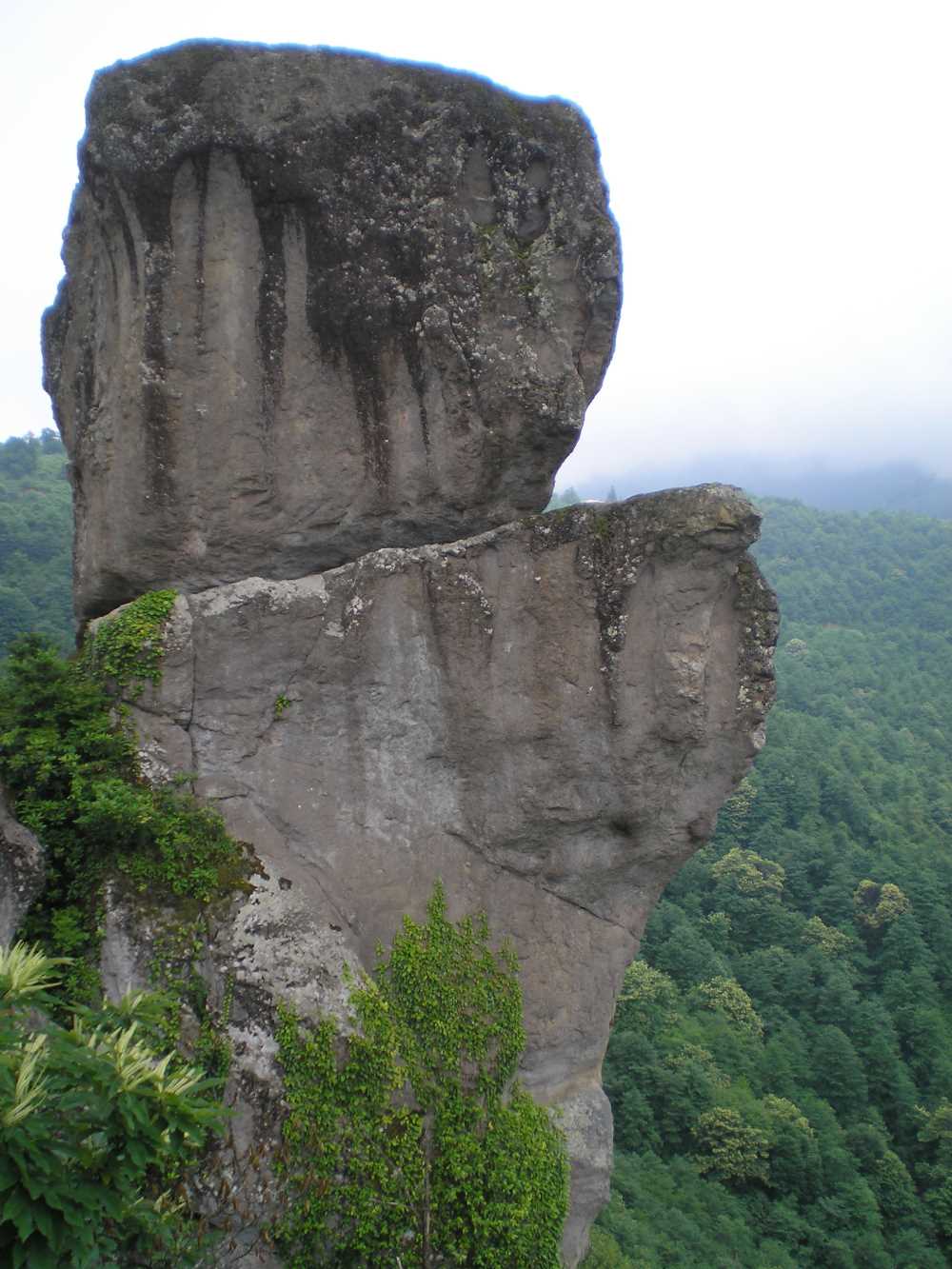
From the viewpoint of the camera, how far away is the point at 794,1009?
31.0m

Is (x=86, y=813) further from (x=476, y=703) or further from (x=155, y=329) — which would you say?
(x=155, y=329)

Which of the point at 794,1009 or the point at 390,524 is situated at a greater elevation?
the point at 390,524

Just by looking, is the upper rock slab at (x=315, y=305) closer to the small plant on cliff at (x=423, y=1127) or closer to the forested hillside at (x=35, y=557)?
the small plant on cliff at (x=423, y=1127)

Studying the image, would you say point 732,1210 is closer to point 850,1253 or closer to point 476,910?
point 850,1253

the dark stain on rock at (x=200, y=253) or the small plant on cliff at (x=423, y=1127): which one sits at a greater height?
the dark stain on rock at (x=200, y=253)

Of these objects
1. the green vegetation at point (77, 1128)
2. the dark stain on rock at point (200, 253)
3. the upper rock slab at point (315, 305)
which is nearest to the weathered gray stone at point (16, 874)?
the green vegetation at point (77, 1128)

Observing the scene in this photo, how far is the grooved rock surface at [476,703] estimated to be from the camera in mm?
7059

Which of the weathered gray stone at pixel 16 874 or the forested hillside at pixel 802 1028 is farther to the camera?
the forested hillside at pixel 802 1028

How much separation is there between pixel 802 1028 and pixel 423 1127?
89.1 ft

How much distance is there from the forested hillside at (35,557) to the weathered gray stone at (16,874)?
16.6 meters

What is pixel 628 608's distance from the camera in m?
7.15

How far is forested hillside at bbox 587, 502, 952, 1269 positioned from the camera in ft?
73.3

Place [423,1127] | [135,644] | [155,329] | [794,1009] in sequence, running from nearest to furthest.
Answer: [423,1127] → [135,644] → [155,329] → [794,1009]

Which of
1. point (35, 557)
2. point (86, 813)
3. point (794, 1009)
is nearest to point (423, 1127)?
point (86, 813)
